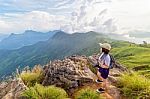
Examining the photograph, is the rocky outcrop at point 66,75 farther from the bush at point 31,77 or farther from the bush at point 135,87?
the bush at point 135,87

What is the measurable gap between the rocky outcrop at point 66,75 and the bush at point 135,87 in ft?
7.38

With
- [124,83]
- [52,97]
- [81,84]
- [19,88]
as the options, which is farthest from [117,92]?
[19,88]

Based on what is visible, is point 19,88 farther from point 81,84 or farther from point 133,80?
point 133,80

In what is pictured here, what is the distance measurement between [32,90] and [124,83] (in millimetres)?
5405

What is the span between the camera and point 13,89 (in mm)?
18312

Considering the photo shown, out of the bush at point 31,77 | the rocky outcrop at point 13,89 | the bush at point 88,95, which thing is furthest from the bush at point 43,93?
the bush at point 31,77

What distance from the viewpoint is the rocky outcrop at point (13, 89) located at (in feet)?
57.1

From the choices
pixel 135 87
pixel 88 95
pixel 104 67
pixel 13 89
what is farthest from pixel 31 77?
pixel 135 87

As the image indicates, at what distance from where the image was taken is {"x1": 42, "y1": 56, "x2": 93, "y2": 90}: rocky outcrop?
19062 millimetres

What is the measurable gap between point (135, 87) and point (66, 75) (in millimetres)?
3920

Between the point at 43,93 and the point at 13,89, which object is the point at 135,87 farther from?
the point at 13,89

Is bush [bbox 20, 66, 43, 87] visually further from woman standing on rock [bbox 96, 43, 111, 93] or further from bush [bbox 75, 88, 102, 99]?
bush [bbox 75, 88, 102, 99]

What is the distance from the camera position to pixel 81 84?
63.6 ft

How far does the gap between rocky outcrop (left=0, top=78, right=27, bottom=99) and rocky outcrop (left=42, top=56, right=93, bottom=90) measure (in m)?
1.63
